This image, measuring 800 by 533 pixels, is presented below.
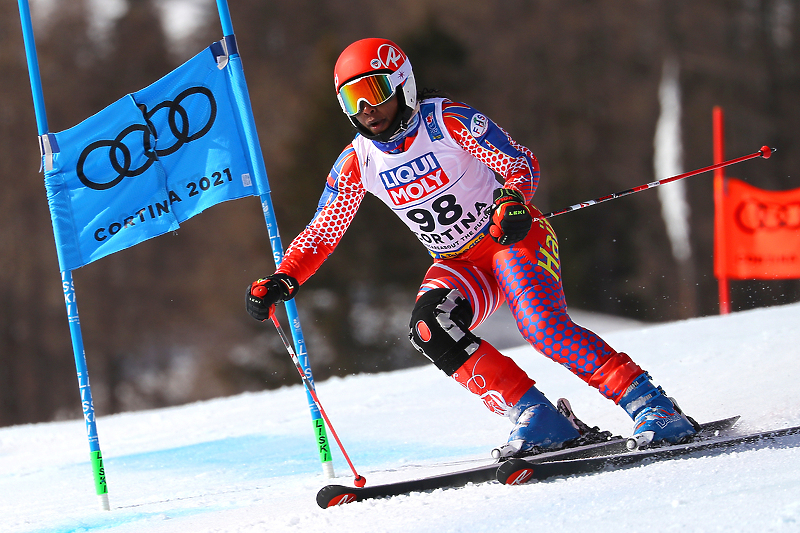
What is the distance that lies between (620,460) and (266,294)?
1210 mm

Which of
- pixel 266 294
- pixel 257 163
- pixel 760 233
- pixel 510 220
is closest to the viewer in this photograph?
pixel 510 220

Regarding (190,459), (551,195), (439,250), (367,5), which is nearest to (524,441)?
(439,250)

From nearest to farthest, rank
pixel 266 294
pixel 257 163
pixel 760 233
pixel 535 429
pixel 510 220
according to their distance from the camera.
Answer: pixel 510 220, pixel 535 429, pixel 266 294, pixel 257 163, pixel 760 233

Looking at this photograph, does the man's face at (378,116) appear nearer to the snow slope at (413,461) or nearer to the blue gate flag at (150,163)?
the blue gate flag at (150,163)

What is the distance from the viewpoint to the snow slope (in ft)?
5.79

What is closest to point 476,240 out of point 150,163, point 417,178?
point 417,178

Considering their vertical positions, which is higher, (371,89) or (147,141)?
(147,141)

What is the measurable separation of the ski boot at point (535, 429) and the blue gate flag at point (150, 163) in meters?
1.45

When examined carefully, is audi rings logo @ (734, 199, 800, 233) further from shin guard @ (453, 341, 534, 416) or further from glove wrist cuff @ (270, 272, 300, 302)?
glove wrist cuff @ (270, 272, 300, 302)

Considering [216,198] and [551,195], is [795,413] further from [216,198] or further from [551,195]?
[551,195]

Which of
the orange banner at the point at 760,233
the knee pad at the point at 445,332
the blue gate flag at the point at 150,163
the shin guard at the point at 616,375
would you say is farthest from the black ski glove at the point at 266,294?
the orange banner at the point at 760,233

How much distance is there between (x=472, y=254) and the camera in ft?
8.91

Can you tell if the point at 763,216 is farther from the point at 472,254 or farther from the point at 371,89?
the point at 371,89

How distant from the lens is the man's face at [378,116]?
99.2 inches
